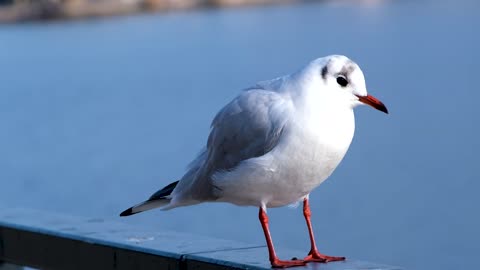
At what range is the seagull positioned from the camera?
2971 millimetres

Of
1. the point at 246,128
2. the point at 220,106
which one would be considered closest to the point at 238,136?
the point at 246,128

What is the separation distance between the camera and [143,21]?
71.8 meters

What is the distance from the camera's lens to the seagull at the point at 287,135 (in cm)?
297

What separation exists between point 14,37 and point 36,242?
54391 millimetres

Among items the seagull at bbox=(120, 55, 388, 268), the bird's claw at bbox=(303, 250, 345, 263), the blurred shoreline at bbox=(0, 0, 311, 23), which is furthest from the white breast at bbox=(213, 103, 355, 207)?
the blurred shoreline at bbox=(0, 0, 311, 23)

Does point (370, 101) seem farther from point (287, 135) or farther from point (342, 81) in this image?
point (287, 135)

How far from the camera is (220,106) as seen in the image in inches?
902

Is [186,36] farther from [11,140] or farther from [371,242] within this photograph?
[371,242]

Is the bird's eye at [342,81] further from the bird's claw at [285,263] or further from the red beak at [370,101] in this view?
the bird's claw at [285,263]

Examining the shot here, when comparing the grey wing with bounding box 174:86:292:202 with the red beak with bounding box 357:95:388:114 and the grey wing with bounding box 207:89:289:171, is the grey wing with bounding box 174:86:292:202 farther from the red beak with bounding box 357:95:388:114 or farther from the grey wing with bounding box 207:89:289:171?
the red beak with bounding box 357:95:388:114

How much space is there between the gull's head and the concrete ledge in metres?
0.42

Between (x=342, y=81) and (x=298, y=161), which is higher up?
(x=342, y=81)

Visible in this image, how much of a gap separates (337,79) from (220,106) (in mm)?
19897

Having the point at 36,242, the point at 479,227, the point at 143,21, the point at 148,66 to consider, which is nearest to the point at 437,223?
the point at 479,227
